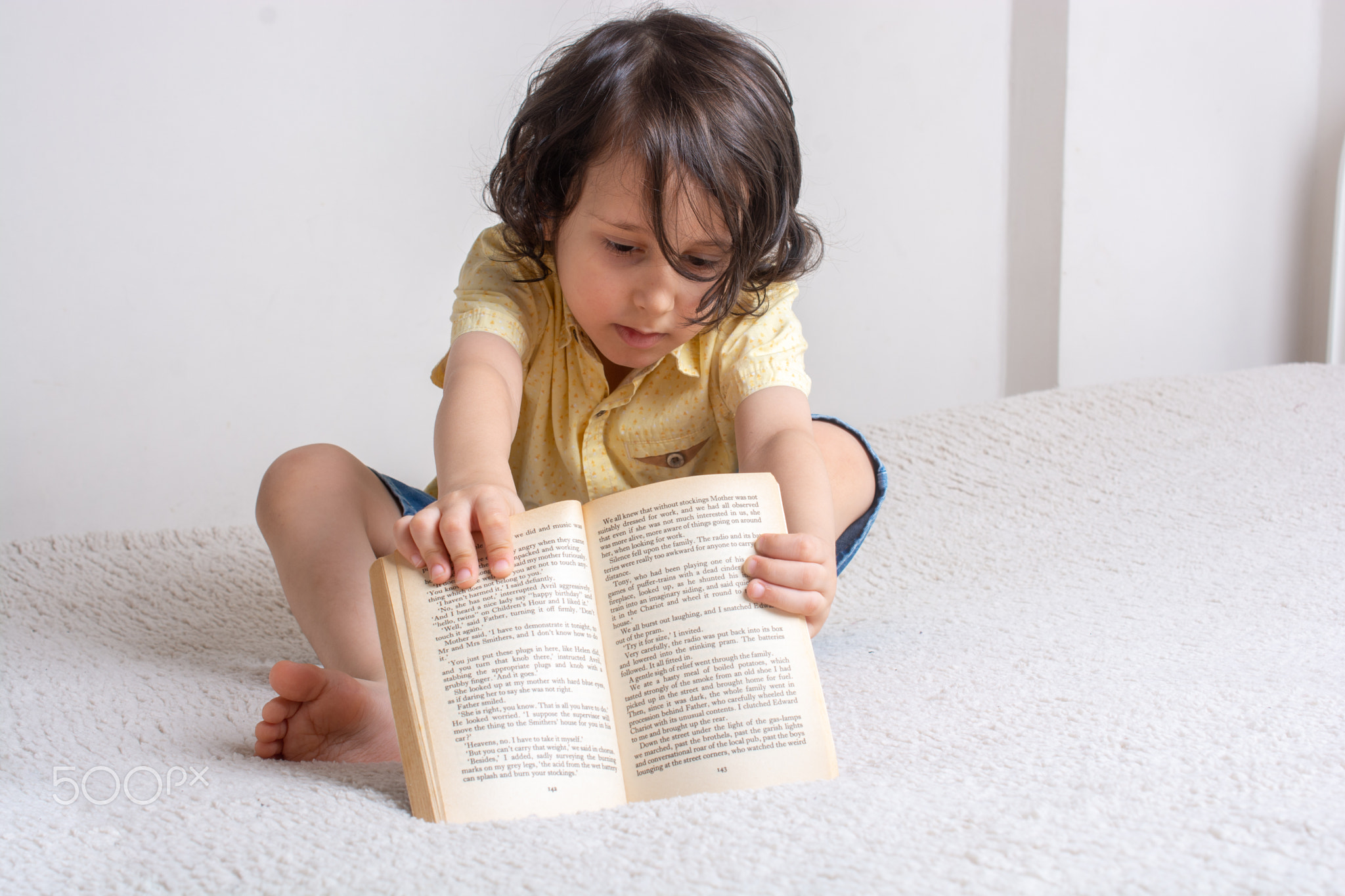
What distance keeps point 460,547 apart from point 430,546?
0.02 m

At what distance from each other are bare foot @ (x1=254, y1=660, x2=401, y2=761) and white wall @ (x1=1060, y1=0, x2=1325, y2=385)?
137 cm

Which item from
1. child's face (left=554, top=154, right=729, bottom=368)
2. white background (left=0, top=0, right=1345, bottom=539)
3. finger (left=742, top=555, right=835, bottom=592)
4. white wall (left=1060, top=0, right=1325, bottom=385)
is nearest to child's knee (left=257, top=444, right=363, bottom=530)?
child's face (left=554, top=154, right=729, bottom=368)

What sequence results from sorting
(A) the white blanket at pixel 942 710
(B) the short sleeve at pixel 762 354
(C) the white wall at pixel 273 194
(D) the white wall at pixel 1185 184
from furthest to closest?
(D) the white wall at pixel 1185 184 < (C) the white wall at pixel 273 194 < (B) the short sleeve at pixel 762 354 < (A) the white blanket at pixel 942 710

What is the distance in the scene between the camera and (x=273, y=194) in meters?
1.32

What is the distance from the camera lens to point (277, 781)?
0.47 metres

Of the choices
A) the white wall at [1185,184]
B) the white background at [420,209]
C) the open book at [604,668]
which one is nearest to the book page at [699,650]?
the open book at [604,668]

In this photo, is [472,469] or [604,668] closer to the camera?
[604,668]

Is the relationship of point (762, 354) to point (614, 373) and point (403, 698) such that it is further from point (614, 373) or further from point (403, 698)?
point (403, 698)

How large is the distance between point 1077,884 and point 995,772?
0.38 feet

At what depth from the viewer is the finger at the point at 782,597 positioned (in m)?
0.47

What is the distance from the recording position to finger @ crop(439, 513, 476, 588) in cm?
46

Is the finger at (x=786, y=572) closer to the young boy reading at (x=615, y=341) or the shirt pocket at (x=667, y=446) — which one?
the young boy reading at (x=615, y=341)

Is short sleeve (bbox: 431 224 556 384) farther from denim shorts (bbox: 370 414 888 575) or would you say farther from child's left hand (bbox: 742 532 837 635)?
child's left hand (bbox: 742 532 837 635)

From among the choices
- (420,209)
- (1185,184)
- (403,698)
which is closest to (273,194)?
(420,209)
